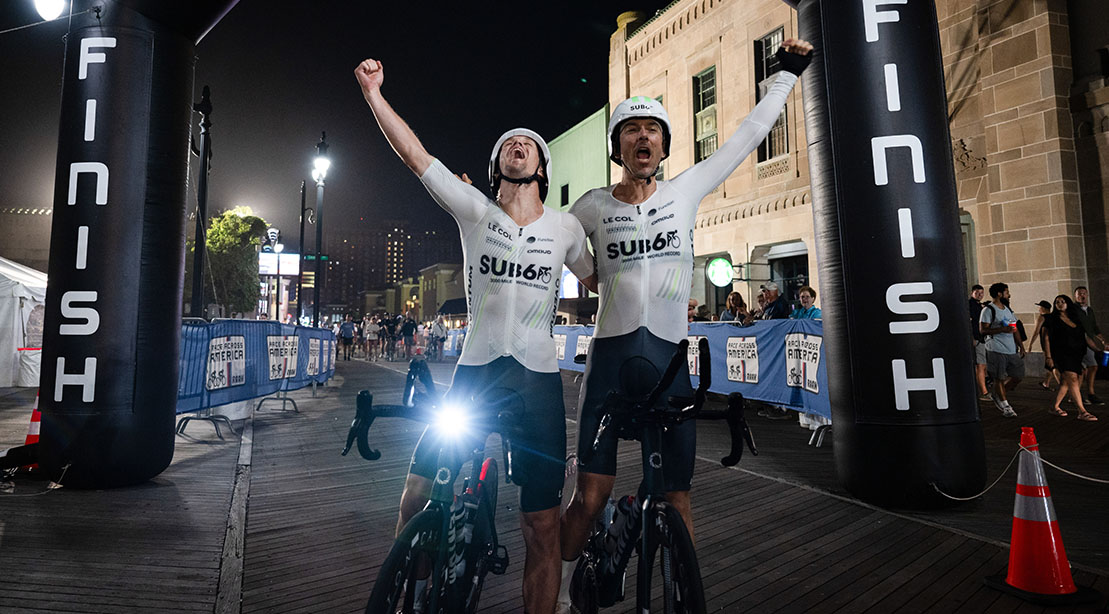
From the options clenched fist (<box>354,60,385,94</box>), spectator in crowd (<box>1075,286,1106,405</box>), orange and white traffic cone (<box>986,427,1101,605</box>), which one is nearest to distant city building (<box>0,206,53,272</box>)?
clenched fist (<box>354,60,385,94</box>)

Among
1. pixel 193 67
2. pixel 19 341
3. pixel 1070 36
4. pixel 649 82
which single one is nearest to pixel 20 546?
pixel 193 67

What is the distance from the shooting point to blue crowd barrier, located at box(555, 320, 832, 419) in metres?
7.96

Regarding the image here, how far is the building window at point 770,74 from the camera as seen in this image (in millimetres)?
19000

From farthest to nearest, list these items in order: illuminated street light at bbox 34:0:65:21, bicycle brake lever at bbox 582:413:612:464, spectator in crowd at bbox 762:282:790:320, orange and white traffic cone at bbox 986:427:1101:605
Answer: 1. spectator in crowd at bbox 762:282:790:320
2. illuminated street light at bbox 34:0:65:21
3. orange and white traffic cone at bbox 986:427:1101:605
4. bicycle brake lever at bbox 582:413:612:464

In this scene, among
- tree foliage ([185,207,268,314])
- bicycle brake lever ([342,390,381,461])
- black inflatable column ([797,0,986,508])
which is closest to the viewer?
bicycle brake lever ([342,390,381,461])

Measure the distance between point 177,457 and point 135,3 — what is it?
16.2 ft

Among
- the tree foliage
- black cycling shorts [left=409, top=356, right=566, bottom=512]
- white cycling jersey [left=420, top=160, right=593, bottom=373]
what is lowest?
black cycling shorts [left=409, top=356, right=566, bottom=512]

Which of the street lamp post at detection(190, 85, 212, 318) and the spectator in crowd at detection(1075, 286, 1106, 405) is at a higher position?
the street lamp post at detection(190, 85, 212, 318)

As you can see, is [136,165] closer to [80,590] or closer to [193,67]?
[193,67]

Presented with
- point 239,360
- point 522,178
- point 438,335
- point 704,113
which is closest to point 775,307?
point 522,178

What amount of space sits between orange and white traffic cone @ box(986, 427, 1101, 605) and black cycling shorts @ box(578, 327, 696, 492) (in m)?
2.24

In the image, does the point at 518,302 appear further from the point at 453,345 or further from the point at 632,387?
the point at 453,345

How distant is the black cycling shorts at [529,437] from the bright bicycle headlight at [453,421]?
0.62 feet

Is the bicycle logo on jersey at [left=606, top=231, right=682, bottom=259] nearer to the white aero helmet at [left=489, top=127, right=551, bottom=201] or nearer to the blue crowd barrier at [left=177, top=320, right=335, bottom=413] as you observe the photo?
the white aero helmet at [left=489, top=127, right=551, bottom=201]
